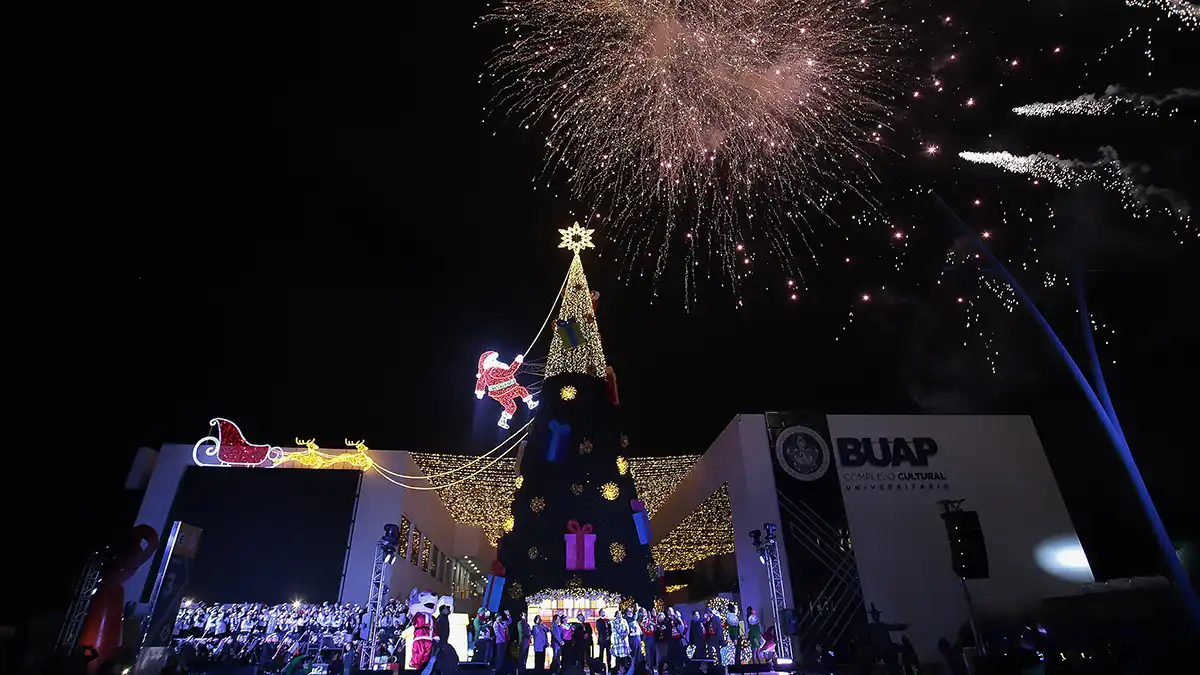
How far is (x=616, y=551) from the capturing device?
18.4 meters

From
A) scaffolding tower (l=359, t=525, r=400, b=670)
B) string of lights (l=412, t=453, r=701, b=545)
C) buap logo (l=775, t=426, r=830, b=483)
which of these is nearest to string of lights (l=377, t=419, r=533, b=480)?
string of lights (l=412, t=453, r=701, b=545)

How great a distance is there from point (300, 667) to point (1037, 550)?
21.2 metres

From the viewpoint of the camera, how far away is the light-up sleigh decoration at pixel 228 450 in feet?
68.2

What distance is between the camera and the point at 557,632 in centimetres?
1321

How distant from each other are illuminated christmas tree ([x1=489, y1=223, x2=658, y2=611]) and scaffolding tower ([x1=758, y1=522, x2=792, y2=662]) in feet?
11.7

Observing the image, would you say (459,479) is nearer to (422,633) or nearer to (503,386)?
(503,386)

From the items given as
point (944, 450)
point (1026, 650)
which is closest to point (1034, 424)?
point (944, 450)

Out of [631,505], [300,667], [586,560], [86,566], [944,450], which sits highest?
[944,450]

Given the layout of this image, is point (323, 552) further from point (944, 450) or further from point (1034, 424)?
point (1034, 424)

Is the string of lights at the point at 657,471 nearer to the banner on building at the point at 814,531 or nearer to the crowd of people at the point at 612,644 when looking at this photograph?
the banner on building at the point at 814,531

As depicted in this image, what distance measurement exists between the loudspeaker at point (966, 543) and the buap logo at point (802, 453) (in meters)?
4.37

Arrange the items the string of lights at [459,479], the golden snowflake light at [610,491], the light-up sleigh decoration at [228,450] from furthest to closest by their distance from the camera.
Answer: the string of lights at [459,479], the light-up sleigh decoration at [228,450], the golden snowflake light at [610,491]

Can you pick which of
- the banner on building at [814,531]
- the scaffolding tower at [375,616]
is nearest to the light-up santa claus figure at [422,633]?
the scaffolding tower at [375,616]

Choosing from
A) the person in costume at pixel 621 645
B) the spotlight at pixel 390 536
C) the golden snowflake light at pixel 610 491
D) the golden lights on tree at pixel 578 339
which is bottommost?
the person in costume at pixel 621 645
